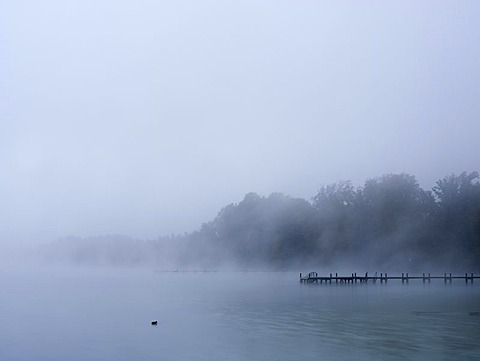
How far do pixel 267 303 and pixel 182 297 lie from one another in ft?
35.0

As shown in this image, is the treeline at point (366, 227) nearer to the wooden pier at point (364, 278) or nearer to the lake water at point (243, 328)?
the wooden pier at point (364, 278)

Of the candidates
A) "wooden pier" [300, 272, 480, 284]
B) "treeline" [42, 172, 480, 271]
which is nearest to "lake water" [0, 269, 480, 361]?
"wooden pier" [300, 272, 480, 284]

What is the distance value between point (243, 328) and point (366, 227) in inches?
2994

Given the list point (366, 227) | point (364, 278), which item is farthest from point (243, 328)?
point (366, 227)

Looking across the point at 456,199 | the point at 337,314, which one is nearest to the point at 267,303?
the point at 337,314

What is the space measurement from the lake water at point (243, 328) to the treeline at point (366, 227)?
43.8m

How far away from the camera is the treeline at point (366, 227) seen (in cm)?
9506

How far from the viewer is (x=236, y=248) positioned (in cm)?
14212

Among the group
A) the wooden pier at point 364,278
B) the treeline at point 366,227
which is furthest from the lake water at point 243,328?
the treeline at point 366,227

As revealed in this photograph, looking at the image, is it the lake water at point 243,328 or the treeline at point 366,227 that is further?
the treeline at point 366,227

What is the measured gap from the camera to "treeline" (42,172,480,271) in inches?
3743

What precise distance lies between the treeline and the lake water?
144ft

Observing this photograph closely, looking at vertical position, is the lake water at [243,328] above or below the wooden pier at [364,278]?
below

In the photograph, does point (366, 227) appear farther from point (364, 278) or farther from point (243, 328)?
point (243, 328)
